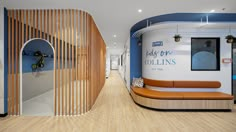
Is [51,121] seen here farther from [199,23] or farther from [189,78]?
[199,23]

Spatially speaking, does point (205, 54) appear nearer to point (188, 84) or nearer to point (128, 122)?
point (188, 84)

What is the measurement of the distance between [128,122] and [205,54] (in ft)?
14.1

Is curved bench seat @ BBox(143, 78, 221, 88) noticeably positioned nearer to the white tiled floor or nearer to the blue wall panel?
the blue wall panel

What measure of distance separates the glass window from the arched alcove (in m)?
5.52

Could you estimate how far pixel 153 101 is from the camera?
436cm

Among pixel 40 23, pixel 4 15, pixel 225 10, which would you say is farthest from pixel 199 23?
pixel 4 15

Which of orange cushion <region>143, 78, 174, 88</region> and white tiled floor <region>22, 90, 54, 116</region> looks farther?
orange cushion <region>143, 78, 174, 88</region>

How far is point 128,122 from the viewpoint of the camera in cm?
352

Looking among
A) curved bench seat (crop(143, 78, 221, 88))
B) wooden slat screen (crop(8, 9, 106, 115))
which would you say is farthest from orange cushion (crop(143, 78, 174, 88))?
Result: wooden slat screen (crop(8, 9, 106, 115))

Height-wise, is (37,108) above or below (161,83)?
below

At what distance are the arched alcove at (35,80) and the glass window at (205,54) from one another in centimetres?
552

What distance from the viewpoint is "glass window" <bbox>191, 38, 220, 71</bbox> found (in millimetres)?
5238

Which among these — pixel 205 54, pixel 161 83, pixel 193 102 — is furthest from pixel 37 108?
pixel 205 54

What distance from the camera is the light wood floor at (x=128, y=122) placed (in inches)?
125
